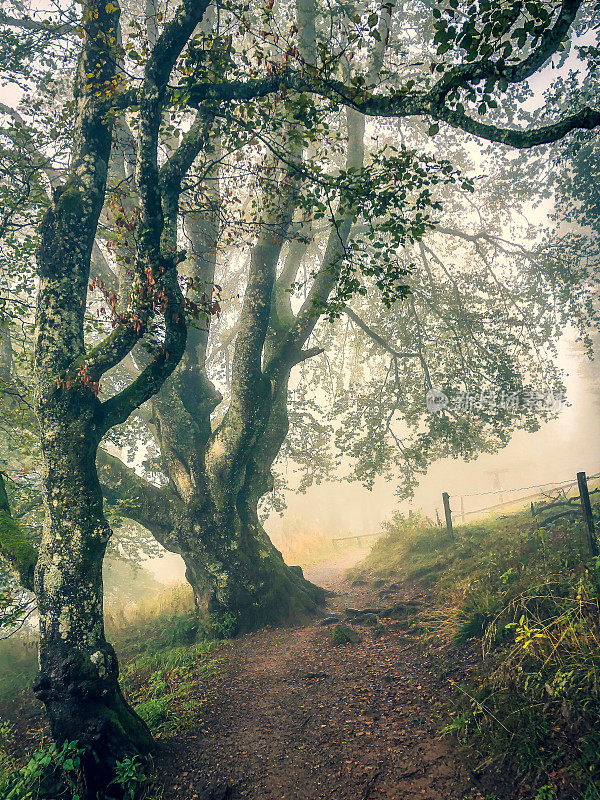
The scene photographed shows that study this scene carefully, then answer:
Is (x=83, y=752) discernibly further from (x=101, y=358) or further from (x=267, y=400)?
(x=267, y=400)

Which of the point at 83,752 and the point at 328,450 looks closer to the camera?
the point at 83,752

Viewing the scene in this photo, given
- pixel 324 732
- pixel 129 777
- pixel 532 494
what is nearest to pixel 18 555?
pixel 129 777

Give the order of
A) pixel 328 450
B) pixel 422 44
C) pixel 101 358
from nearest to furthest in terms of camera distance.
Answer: pixel 101 358
pixel 422 44
pixel 328 450

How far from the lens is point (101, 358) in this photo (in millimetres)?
4617

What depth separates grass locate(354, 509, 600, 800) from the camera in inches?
125

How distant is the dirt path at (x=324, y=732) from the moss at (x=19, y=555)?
2.56 metres

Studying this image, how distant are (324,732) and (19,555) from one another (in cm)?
419

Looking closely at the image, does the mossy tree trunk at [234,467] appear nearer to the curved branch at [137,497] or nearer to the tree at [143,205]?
the curved branch at [137,497]

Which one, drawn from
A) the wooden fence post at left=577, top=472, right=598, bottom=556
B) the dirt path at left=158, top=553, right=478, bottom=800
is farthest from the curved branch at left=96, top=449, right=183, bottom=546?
the wooden fence post at left=577, top=472, right=598, bottom=556

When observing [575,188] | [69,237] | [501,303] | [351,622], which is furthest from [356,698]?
[575,188]

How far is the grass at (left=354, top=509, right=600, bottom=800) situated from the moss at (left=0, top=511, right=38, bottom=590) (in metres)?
4.99

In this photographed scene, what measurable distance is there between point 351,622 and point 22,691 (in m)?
7.53

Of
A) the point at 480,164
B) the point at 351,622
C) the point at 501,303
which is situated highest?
the point at 480,164

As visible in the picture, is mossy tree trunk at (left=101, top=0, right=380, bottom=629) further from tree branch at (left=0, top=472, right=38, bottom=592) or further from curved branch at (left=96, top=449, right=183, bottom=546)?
tree branch at (left=0, top=472, right=38, bottom=592)
